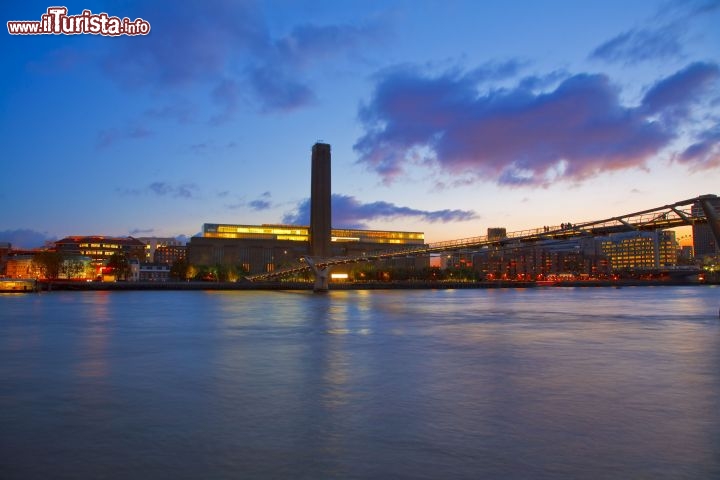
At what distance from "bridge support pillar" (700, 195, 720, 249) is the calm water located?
11.4 m

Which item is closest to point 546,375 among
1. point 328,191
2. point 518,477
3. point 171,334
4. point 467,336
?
point 518,477

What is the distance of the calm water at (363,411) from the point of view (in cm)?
875

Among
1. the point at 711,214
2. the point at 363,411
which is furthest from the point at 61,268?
the point at 363,411

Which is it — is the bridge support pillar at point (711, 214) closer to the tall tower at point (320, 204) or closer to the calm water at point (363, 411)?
the calm water at point (363, 411)

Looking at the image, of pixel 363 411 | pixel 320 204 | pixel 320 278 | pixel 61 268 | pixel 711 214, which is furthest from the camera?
pixel 320 204

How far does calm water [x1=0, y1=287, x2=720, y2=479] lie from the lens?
875 centimetres

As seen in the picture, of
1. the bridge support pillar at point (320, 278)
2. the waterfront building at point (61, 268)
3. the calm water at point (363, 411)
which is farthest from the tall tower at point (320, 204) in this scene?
the calm water at point (363, 411)

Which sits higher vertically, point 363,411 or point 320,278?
point 320,278

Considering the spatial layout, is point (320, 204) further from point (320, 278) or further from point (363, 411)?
point (363, 411)

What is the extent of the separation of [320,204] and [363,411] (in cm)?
17755

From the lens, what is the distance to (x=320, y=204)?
620 feet

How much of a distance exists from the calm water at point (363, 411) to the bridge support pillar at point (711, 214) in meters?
11.4

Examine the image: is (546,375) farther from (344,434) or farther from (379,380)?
(344,434)

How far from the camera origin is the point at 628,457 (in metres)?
8.98
